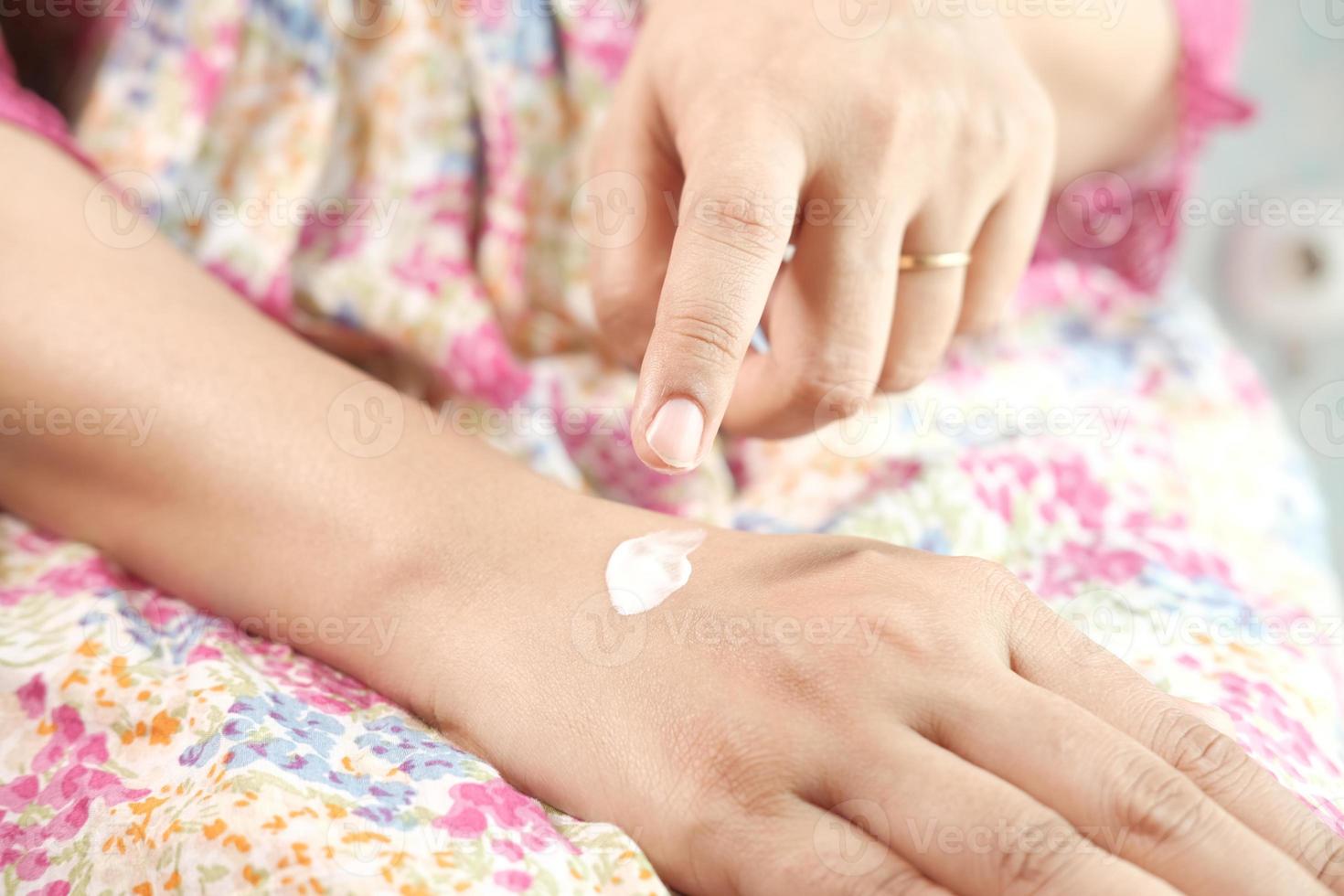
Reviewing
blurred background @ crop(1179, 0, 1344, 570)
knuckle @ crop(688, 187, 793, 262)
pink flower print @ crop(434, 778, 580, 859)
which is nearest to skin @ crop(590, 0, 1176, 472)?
knuckle @ crop(688, 187, 793, 262)

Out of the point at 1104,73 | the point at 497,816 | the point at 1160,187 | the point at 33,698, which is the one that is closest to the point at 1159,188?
the point at 1160,187

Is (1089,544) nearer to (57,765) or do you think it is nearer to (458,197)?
(458,197)

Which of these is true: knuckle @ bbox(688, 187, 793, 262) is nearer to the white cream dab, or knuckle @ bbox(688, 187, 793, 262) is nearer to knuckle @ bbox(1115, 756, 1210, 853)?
the white cream dab

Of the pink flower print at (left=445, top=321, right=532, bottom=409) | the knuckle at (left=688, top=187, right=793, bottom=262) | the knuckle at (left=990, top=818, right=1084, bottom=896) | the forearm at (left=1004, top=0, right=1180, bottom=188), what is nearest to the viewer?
the knuckle at (left=990, top=818, right=1084, bottom=896)

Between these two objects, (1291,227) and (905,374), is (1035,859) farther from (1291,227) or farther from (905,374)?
(1291,227)

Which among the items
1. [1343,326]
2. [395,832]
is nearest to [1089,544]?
[395,832]

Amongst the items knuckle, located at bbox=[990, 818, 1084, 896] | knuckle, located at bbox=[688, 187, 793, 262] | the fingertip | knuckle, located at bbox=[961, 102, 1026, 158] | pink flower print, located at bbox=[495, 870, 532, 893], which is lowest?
pink flower print, located at bbox=[495, 870, 532, 893]

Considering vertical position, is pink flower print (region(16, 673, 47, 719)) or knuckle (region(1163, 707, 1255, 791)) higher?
knuckle (region(1163, 707, 1255, 791))
